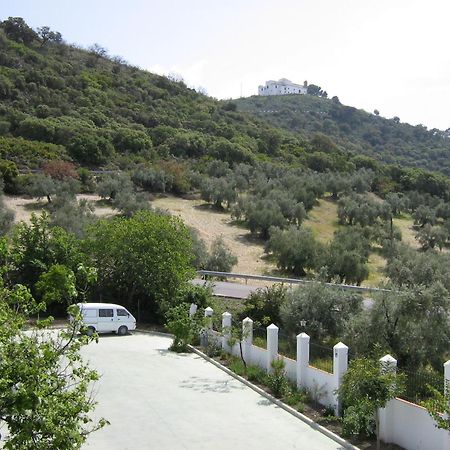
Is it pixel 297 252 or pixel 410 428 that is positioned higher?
pixel 297 252

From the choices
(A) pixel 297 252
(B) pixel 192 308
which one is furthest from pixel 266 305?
(A) pixel 297 252

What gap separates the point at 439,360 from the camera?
16.9 metres

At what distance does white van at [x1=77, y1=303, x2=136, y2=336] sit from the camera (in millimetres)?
24578

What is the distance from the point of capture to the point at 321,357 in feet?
55.3

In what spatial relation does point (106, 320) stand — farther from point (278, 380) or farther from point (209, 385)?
point (278, 380)

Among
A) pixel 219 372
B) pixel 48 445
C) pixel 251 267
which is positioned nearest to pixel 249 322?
pixel 219 372

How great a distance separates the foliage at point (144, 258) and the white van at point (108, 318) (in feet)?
6.14

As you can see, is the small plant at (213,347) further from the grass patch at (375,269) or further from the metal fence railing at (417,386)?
the grass patch at (375,269)

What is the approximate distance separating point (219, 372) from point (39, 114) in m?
69.7

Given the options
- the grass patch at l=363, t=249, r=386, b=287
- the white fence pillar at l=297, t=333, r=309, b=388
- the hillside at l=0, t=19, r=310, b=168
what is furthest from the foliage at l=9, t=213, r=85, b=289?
the hillside at l=0, t=19, r=310, b=168

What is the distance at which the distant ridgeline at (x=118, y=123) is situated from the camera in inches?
2864

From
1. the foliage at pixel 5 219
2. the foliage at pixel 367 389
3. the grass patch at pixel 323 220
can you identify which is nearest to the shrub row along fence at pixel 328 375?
the foliage at pixel 367 389

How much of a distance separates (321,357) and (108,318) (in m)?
11.1

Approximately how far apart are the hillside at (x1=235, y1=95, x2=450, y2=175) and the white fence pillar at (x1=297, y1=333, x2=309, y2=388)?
126425 mm
